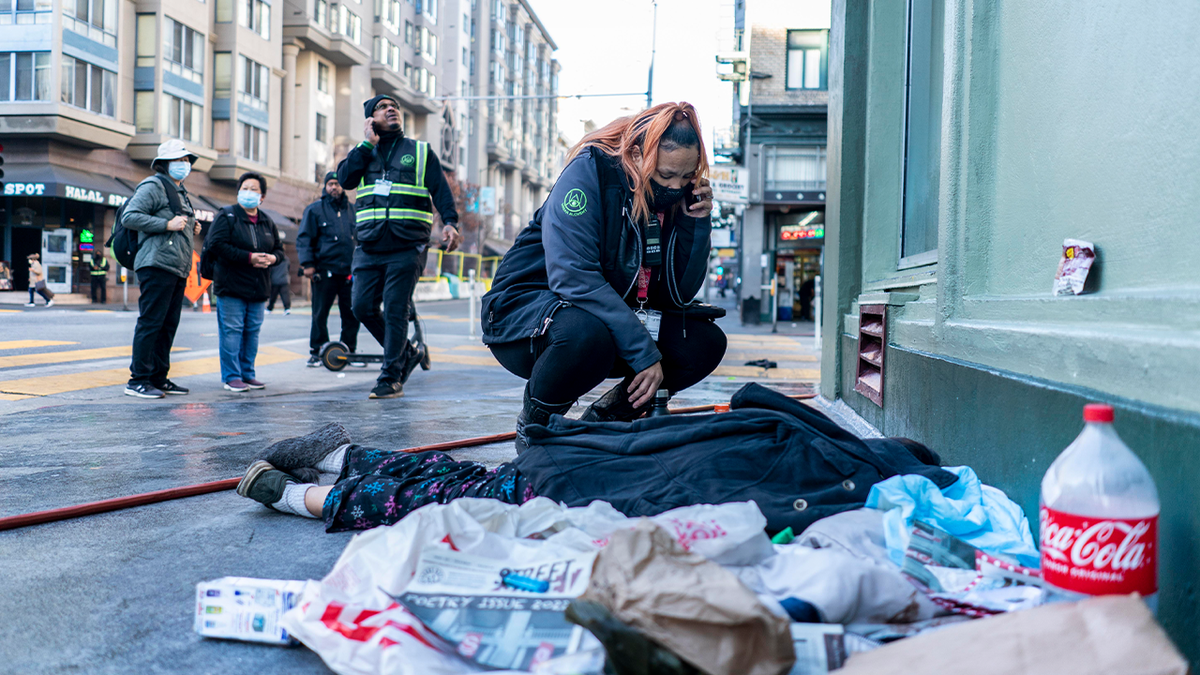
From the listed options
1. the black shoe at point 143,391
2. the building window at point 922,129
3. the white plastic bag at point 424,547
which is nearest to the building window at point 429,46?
the black shoe at point 143,391

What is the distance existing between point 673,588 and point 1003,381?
1.57m

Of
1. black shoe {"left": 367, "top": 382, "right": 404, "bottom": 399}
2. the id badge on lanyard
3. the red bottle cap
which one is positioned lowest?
black shoe {"left": 367, "top": 382, "right": 404, "bottom": 399}

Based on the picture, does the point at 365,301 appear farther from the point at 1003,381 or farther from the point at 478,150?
the point at 478,150

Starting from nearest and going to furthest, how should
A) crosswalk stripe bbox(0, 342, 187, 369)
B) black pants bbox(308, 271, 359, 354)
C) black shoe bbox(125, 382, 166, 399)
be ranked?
1. black shoe bbox(125, 382, 166, 399)
2. crosswalk stripe bbox(0, 342, 187, 369)
3. black pants bbox(308, 271, 359, 354)

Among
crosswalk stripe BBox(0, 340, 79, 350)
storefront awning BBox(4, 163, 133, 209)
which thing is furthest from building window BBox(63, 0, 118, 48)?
crosswalk stripe BBox(0, 340, 79, 350)

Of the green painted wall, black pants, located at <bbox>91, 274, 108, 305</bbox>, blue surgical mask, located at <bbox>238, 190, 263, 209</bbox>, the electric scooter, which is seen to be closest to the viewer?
the green painted wall

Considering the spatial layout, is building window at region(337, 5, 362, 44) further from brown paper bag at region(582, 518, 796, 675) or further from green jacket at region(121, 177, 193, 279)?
brown paper bag at region(582, 518, 796, 675)

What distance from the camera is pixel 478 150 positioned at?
63219 millimetres

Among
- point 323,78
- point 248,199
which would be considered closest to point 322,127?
point 323,78

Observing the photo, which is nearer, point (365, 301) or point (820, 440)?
point (820, 440)

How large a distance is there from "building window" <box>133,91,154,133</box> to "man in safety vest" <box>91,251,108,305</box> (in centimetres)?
499

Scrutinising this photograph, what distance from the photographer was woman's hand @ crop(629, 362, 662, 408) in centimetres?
314

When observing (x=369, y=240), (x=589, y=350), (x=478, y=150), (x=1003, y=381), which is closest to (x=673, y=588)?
(x=1003, y=381)

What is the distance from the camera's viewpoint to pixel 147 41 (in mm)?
29906
